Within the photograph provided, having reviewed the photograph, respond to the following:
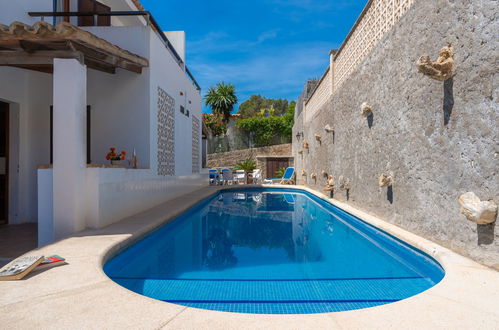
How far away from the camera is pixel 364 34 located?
6379mm

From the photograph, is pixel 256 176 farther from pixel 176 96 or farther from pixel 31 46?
pixel 31 46

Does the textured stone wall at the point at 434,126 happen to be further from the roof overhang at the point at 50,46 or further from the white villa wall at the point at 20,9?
the white villa wall at the point at 20,9

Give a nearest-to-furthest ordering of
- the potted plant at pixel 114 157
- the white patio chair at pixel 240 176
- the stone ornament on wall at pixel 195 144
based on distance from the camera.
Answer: the potted plant at pixel 114 157 < the stone ornament on wall at pixel 195 144 < the white patio chair at pixel 240 176

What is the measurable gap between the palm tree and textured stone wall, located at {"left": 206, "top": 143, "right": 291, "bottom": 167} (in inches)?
281

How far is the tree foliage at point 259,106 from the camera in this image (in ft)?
135

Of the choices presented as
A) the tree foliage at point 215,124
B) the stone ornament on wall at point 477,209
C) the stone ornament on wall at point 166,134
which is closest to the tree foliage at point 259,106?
the tree foliage at point 215,124

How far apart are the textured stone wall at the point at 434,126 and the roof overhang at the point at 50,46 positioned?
4.23 m

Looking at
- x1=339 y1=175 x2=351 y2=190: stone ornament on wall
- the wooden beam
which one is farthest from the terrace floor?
x1=339 y1=175 x2=351 y2=190: stone ornament on wall

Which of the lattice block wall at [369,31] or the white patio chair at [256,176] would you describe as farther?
the white patio chair at [256,176]

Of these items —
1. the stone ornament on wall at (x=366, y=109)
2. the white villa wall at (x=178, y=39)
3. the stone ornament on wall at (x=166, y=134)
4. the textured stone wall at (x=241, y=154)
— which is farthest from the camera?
the textured stone wall at (x=241, y=154)

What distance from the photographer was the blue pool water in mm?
2641

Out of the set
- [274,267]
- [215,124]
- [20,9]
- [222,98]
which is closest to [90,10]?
[20,9]

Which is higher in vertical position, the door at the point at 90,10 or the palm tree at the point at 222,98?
the palm tree at the point at 222,98

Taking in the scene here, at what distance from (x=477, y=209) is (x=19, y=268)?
3969 mm
